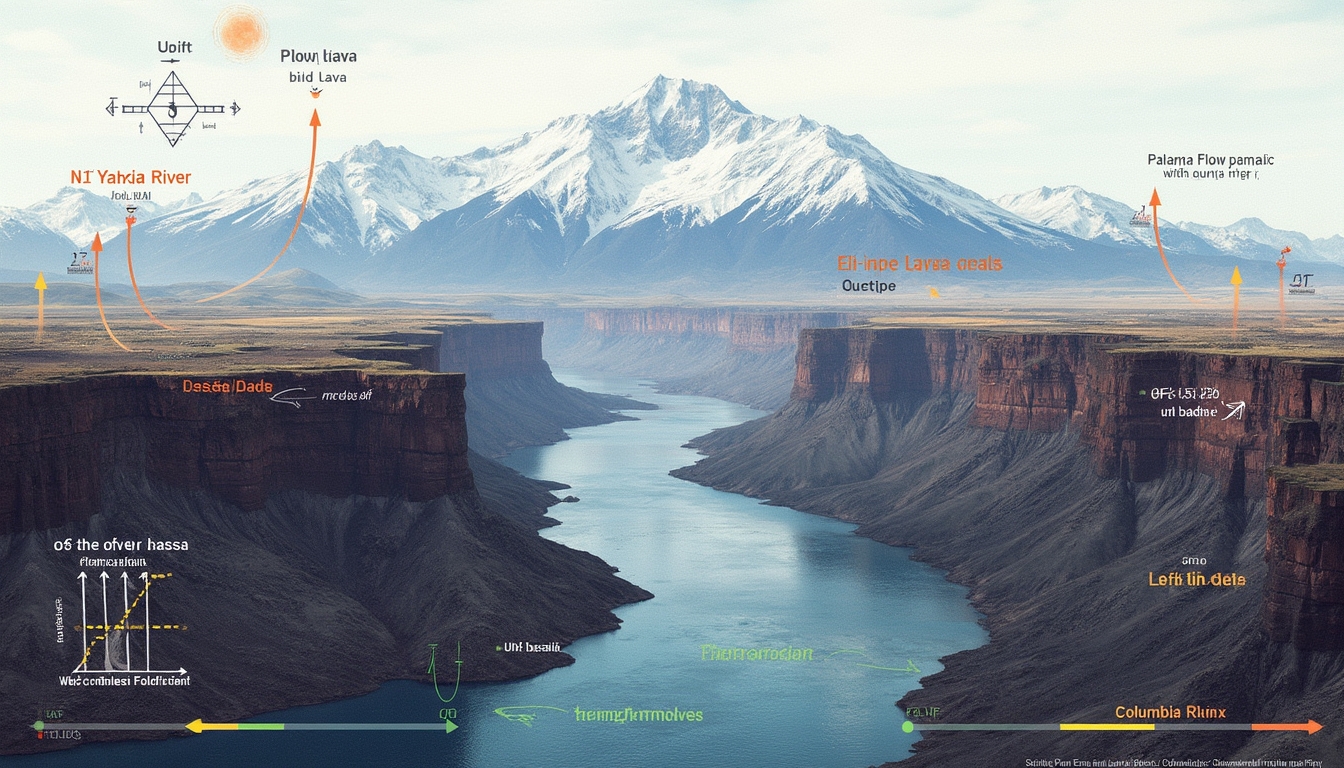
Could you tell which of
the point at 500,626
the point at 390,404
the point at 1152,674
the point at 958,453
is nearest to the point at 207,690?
the point at 500,626

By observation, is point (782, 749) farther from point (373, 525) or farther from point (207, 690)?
point (373, 525)

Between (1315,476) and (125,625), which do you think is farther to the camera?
(125,625)

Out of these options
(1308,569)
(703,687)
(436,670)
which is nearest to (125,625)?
(436,670)

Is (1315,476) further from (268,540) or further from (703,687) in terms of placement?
(268,540)

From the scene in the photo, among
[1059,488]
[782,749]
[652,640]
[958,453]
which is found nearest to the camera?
[782,749]

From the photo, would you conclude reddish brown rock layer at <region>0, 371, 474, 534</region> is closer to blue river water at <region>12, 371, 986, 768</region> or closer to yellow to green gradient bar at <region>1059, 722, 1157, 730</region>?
blue river water at <region>12, 371, 986, 768</region>

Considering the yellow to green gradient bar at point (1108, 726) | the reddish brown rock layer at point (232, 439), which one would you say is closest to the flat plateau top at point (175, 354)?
the reddish brown rock layer at point (232, 439)
